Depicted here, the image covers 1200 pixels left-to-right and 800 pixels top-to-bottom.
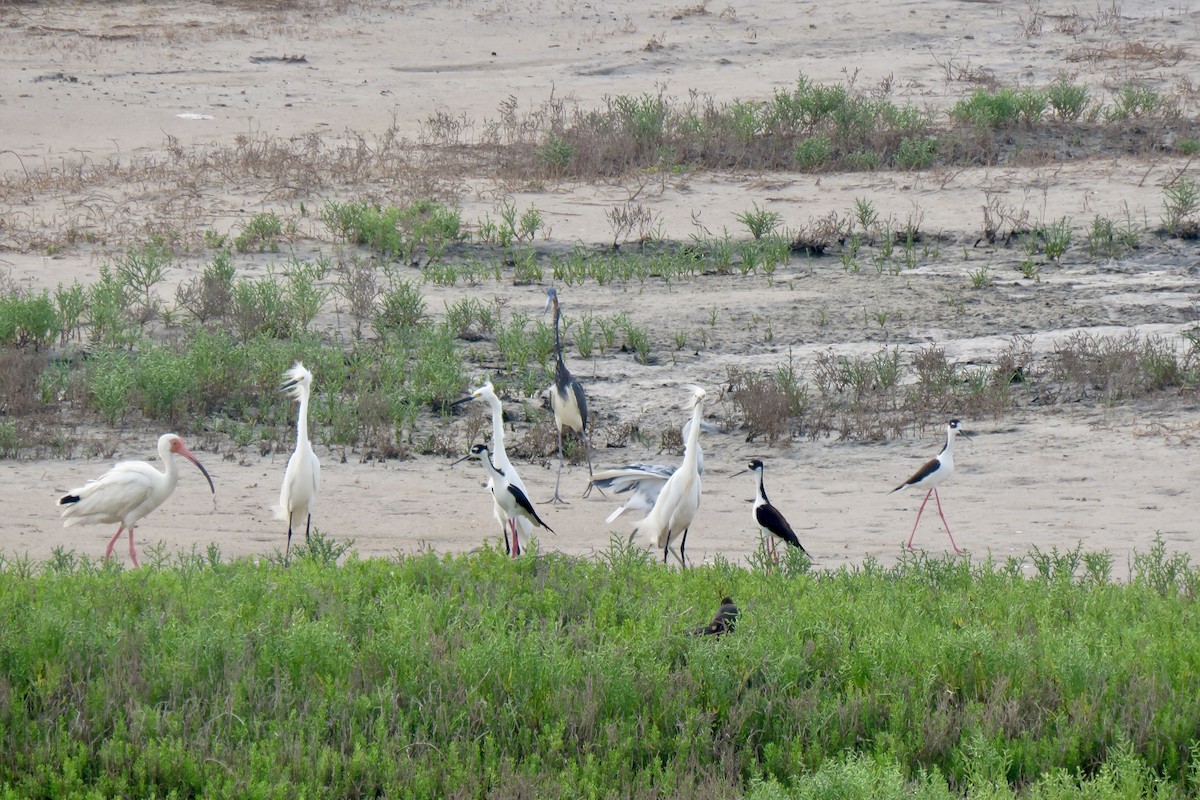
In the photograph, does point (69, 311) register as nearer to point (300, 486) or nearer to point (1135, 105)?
point (300, 486)

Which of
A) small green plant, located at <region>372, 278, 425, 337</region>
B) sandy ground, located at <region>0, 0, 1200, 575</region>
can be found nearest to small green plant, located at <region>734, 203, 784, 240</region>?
sandy ground, located at <region>0, 0, 1200, 575</region>

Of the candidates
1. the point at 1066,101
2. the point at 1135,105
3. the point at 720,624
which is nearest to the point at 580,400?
the point at 720,624

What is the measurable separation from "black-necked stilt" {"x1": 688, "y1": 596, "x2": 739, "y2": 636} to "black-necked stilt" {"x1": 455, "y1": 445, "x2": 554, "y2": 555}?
2091mm

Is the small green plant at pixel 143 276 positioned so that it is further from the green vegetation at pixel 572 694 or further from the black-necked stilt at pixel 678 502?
the green vegetation at pixel 572 694

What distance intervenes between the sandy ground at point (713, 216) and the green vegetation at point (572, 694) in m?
2.25

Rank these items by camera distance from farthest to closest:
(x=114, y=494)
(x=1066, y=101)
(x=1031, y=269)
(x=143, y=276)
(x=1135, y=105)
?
1. (x=1135, y=105)
2. (x=1066, y=101)
3. (x=1031, y=269)
4. (x=143, y=276)
5. (x=114, y=494)

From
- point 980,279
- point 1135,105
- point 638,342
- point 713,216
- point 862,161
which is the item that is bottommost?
point 638,342

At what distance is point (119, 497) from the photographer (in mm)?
7957

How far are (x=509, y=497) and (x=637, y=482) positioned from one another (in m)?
1.10

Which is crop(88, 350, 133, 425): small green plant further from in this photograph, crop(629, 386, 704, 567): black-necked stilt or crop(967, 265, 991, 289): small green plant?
crop(967, 265, 991, 289): small green plant

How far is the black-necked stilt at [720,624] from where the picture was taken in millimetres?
5820

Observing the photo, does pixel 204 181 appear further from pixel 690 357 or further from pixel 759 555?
pixel 759 555

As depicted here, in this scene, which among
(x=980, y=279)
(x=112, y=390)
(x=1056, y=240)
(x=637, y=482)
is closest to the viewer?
(x=637, y=482)

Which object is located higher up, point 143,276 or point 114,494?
point 143,276
